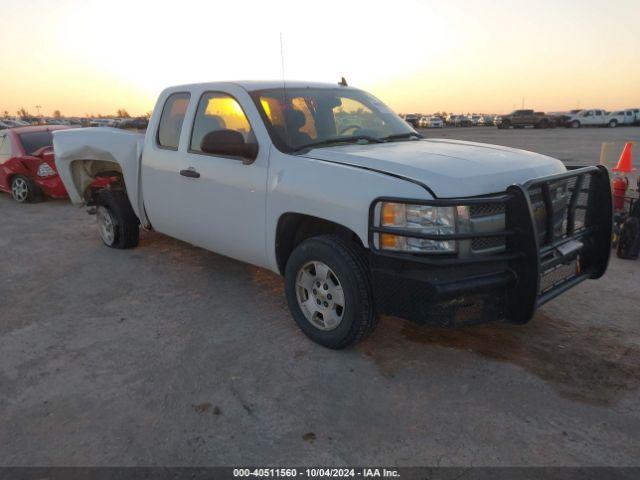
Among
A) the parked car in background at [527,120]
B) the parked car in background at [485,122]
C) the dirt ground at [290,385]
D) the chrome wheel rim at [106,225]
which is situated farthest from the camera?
the parked car in background at [485,122]

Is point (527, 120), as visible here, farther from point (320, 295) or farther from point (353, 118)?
point (320, 295)

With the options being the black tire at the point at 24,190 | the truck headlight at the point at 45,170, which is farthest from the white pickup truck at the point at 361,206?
the black tire at the point at 24,190

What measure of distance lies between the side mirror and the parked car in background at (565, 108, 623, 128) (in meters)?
48.4

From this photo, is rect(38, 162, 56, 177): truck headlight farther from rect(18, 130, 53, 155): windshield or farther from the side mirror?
the side mirror

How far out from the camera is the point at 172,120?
4816mm

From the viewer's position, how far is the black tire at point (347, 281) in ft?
10.4

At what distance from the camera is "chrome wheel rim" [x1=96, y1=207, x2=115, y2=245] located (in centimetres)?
619

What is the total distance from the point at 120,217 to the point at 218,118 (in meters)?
2.44

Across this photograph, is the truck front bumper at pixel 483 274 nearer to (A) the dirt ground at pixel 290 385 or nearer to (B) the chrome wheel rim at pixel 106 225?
(A) the dirt ground at pixel 290 385

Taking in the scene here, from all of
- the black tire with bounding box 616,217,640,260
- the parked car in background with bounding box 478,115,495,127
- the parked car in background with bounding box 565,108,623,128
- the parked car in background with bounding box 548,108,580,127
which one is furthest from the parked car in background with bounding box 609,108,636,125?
the black tire with bounding box 616,217,640,260

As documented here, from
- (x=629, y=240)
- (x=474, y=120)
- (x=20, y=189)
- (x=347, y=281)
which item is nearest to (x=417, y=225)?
(x=347, y=281)

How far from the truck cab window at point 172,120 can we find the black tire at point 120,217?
4.69 ft

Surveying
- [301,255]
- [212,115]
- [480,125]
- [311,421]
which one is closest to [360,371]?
[311,421]

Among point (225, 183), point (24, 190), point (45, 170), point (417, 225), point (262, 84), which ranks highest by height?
point (262, 84)
